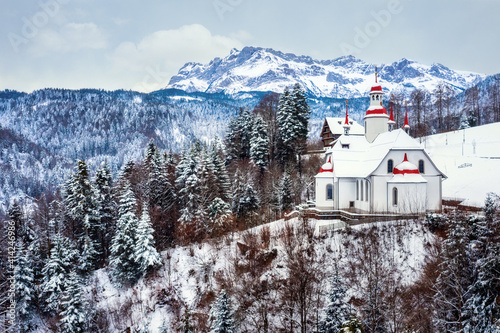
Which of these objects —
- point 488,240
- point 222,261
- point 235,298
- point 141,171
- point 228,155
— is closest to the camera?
point 488,240

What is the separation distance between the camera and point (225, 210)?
36469mm

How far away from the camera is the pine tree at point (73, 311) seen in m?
28.3

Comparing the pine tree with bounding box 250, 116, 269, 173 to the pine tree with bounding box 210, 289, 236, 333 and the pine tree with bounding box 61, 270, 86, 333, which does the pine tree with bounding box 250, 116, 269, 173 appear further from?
the pine tree with bounding box 210, 289, 236, 333

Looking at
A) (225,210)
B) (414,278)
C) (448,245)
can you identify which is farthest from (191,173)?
(448,245)

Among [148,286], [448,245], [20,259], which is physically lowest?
[148,286]

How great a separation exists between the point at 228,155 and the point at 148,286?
23168 mm

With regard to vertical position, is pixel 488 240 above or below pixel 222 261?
above

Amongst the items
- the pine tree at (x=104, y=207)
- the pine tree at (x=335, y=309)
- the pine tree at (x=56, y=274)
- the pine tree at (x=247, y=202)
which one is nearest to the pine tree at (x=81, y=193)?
the pine tree at (x=104, y=207)

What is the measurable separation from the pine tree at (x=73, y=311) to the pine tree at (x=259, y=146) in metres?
24.1

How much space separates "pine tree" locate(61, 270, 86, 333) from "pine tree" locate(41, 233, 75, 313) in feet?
13.8

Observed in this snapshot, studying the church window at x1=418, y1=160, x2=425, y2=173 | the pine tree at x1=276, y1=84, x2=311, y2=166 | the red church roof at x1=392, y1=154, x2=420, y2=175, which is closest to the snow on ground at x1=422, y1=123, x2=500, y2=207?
the church window at x1=418, y1=160, x2=425, y2=173

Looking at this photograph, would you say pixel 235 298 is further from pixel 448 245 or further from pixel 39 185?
pixel 39 185

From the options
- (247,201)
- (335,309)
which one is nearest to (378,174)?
(247,201)

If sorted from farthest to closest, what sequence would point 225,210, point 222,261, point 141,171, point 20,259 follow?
point 141,171 < point 225,210 < point 20,259 < point 222,261
